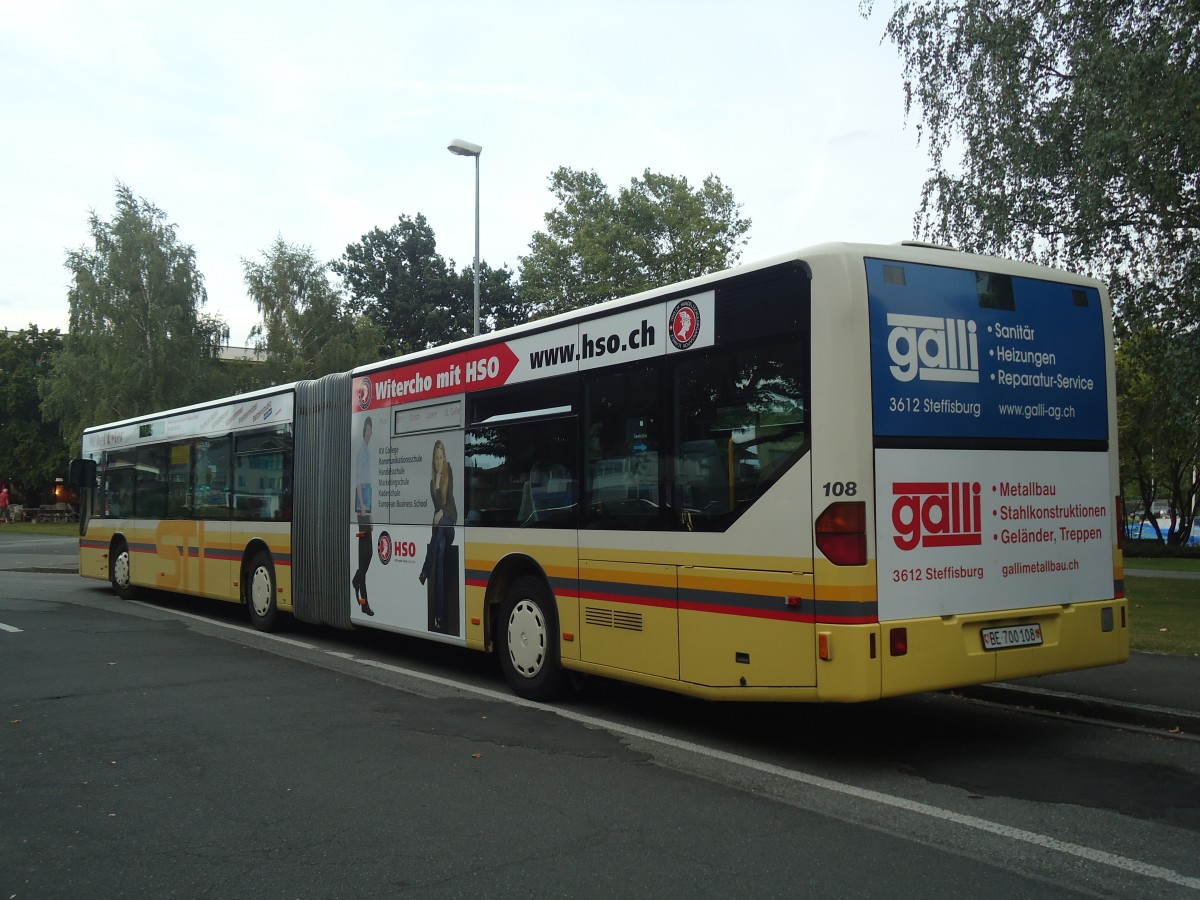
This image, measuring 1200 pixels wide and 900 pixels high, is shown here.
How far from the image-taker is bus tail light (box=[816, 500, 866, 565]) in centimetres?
614

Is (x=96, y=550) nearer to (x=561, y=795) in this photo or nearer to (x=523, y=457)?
(x=523, y=457)

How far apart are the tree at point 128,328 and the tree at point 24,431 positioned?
14.6 m

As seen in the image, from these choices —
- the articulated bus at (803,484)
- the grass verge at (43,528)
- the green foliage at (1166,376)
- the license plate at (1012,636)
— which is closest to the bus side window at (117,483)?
the articulated bus at (803,484)

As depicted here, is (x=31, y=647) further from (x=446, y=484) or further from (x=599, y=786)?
(x=599, y=786)

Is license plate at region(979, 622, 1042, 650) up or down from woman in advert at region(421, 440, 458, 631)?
down

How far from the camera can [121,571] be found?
1812 centimetres

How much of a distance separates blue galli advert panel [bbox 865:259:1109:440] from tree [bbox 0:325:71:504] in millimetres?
65347

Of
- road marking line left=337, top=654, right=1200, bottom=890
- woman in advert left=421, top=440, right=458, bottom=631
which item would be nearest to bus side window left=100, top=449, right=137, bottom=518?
woman in advert left=421, top=440, right=458, bottom=631

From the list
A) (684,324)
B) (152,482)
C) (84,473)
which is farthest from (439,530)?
(84,473)

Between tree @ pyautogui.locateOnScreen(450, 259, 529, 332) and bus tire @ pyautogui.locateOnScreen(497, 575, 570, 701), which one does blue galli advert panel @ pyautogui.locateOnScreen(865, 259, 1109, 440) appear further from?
tree @ pyautogui.locateOnScreen(450, 259, 529, 332)

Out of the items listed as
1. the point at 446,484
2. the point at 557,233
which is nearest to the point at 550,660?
the point at 446,484

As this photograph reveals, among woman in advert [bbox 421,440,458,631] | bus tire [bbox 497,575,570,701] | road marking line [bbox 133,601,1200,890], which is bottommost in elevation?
road marking line [bbox 133,601,1200,890]

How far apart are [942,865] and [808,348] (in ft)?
9.57

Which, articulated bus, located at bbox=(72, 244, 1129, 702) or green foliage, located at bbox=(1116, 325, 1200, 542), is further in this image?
green foliage, located at bbox=(1116, 325, 1200, 542)
